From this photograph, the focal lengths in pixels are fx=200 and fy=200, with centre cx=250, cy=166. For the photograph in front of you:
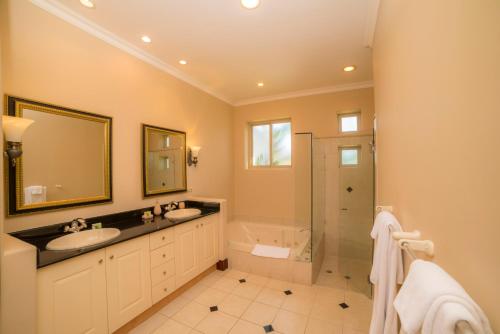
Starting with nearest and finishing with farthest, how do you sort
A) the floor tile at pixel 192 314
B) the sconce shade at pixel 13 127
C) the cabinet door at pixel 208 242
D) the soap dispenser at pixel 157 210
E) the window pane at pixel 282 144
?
1. the sconce shade at pixel 13 127
2. the floor tile at pixel 192 314
3. the soap dispenser at pixel 157 210
4. the cabinet door at pixel 208 242
5. the window pane at pixel 282 144

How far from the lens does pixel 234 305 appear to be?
220cm

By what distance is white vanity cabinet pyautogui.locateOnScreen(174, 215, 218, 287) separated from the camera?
2275 millimetres

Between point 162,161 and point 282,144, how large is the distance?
89.0 inches

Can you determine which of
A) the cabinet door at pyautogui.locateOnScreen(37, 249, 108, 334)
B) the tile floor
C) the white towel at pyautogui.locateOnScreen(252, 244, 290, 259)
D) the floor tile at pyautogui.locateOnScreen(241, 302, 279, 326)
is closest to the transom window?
the white towel at pyautogui.locateOnScreen(252, 244, 290, 259)

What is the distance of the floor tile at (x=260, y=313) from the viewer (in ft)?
6.49

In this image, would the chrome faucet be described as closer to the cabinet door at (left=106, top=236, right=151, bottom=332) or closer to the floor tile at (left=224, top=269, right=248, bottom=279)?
the cabinet door at (left=106, top=236, right=151, bottom=332)

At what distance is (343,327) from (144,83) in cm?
344

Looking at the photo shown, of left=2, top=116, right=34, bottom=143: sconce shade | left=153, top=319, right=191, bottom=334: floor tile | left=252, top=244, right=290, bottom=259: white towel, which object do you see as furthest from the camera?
left=252, top=244, right=290, bottom=259: white towel

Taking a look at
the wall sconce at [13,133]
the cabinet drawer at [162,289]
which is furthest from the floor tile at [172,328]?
the wall sconce at [13,133]

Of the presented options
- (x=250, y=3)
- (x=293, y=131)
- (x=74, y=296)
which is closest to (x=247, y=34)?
(x=250, y=3)

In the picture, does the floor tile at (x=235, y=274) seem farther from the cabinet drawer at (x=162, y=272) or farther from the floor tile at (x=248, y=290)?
the cabinet drawer at (x=162, y=272)

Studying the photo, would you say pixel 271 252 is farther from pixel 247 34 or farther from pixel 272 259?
pixel 247 34

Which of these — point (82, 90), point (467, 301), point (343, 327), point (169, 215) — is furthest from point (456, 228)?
point (82, 90)

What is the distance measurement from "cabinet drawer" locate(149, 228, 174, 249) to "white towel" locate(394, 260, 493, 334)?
1997mm
